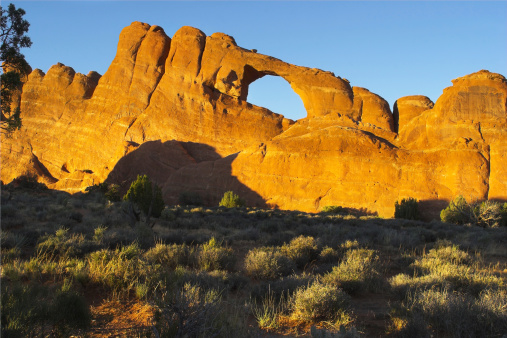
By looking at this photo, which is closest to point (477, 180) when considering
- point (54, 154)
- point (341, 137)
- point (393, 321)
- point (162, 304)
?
point (341, 137)

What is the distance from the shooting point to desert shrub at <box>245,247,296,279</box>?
7477 mm

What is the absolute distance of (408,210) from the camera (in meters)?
31.2

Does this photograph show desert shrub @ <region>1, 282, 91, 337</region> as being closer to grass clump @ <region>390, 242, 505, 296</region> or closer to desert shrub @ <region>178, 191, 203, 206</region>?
grass clump @ <region>390, 242, 505, 296</region>

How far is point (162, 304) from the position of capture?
440cm

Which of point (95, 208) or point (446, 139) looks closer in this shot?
point (95, 208)

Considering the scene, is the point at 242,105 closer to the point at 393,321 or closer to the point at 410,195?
the point at 410,195

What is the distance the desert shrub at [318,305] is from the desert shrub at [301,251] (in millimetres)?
3405

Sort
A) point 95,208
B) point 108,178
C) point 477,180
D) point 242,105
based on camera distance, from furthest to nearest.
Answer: point 242,105 < point 108,178 < point 477,180 < point 95,208

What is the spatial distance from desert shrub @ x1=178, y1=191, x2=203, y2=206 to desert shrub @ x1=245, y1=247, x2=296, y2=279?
31.1 metres

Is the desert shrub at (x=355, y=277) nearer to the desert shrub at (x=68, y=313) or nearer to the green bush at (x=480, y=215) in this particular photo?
the desert shrub at (x=68, y=313)

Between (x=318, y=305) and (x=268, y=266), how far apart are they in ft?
7.75

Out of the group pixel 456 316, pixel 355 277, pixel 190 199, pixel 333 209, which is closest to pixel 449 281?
pixel 355 277

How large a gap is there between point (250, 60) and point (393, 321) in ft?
176

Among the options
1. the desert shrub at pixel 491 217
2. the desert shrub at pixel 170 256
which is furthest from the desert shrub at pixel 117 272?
the desert shrub at pixel 491 217
